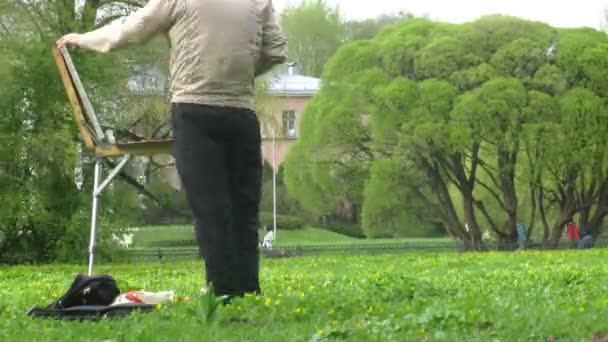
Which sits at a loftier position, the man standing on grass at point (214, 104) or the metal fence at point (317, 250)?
the man standing on grass at point (214, 104)

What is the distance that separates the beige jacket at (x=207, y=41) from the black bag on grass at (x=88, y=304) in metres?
1.02

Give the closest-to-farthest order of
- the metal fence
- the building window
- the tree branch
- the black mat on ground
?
the black mat on ground, the metal fence, the tree branch, the building window

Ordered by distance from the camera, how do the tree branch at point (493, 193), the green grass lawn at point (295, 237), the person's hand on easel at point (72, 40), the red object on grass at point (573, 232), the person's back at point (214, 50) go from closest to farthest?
the person's back at point (214, 50)
the person's hand on easel at point (72, 40)
the tree branch at point (493, 193)
the red object on grass at point (573, 232)
the green grass lawn at point (295, 237)

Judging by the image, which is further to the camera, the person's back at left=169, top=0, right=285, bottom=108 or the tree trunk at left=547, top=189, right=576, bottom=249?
the tree trunk at left=547, top=189, right=576, bottom=249

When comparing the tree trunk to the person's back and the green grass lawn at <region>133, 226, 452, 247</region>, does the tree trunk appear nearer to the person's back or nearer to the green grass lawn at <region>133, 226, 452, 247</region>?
the green grass lawn at <region>133, 226, 452, 247</region>

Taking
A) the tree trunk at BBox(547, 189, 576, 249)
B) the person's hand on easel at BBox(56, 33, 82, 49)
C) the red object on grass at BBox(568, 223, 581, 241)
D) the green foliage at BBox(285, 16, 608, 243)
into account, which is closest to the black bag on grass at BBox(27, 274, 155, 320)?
the person's hand on easel at BBox(56, 33, 82, 49)

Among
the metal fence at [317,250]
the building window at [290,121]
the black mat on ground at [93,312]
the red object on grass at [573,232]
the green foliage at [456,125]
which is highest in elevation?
the building window at [290,121]

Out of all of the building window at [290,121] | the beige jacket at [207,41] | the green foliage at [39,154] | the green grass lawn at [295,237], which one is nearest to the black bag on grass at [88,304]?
the beige jacket at [207,41]

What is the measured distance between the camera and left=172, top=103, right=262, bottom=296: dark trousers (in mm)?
5887

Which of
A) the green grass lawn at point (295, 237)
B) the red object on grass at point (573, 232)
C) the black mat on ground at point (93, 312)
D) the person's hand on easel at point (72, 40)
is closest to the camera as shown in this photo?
the black mat on ground at point (93, 312)

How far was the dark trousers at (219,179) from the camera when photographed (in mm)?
5887

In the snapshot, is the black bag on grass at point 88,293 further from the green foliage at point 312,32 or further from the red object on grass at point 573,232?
the green foliage at point 312,32

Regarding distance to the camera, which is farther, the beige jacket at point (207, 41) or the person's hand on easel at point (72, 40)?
the person's hand on easel at point (72, 40)

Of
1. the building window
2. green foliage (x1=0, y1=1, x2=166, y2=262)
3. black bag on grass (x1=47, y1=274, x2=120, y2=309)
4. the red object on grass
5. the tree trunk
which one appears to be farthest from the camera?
the building window
